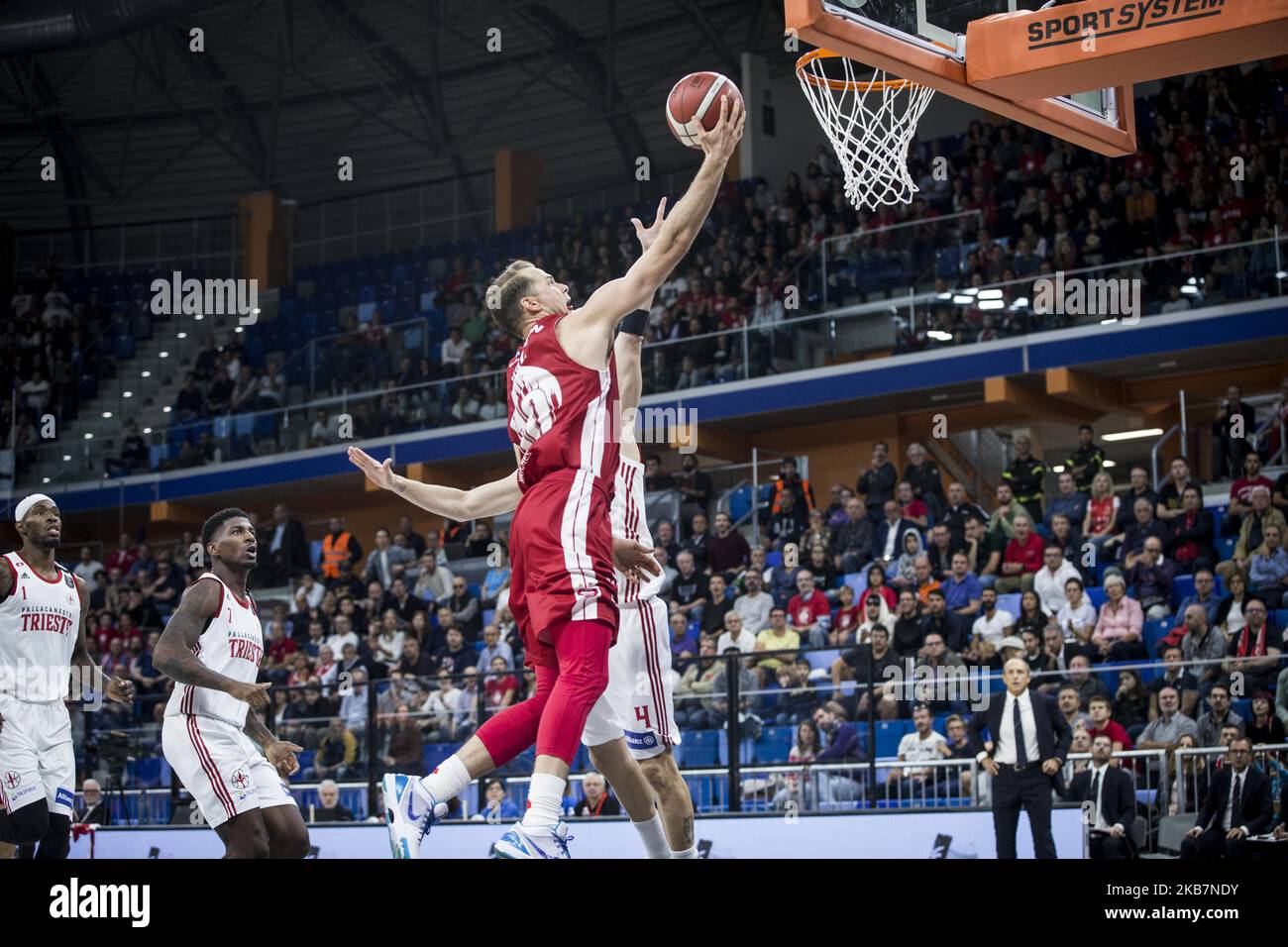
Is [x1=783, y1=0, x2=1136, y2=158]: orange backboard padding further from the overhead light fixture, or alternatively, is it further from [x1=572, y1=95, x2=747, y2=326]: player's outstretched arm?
the overhead light fixture

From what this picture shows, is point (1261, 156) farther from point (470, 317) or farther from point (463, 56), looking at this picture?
point (463, 56)

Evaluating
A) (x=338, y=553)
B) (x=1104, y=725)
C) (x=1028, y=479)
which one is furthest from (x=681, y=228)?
(x=338, y=553)

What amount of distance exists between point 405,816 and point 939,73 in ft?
16.1

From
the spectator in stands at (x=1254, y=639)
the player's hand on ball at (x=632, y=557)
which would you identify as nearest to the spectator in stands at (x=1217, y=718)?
the spectator in stands at (x=1254, y=639)

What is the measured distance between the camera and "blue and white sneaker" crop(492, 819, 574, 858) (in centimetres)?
478

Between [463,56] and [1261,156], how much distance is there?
15.0 m

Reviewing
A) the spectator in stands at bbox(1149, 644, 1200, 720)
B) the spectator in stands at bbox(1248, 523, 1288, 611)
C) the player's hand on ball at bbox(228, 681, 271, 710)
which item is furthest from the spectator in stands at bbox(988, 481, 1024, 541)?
the player's hand on ball at bbox(228, 681, 271, 710)

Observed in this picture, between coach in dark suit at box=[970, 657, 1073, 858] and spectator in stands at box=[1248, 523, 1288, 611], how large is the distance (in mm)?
3221

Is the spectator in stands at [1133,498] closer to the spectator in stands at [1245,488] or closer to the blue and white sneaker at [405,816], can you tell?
the spectator in stands at [1245,488]

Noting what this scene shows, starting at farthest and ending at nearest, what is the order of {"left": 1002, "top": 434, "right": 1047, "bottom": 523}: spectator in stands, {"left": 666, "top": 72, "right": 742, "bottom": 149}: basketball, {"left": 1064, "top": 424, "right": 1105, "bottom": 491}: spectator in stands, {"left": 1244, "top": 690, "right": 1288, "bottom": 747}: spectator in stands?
{"left": 1002, "top": 434, "right": 1047, "bottom": 523}: spectator in stands < {"left": 1064, "top": 424, "right": 1105, "bottom": 491}: spectator in stands < {"left": 1244, "top": 690, "right": 1288, "bottom": 747}: spectator in stands < {"left": 666, "top": 72, "right": 742, "bottom": 149}: basketball

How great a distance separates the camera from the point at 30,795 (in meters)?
7.75

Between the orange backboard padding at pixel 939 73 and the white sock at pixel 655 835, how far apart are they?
357cm

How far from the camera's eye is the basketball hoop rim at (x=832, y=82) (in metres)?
9.31

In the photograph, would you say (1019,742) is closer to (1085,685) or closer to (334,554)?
(1085,685)
